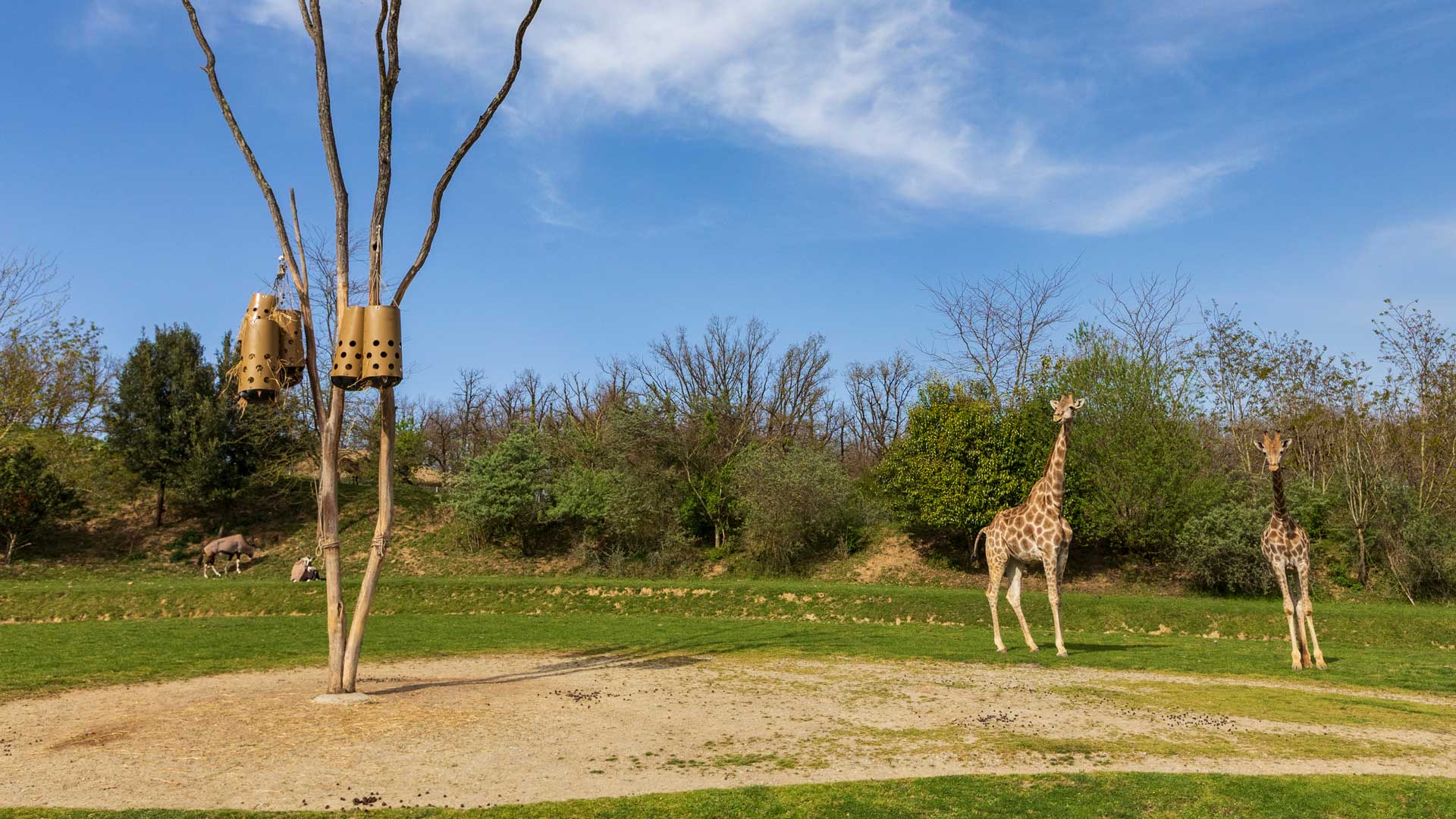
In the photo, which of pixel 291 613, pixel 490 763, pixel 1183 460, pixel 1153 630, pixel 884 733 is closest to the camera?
pixel 490 763

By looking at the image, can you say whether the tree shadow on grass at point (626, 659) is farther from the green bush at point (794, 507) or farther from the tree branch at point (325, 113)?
the green bush at point (794, 507)

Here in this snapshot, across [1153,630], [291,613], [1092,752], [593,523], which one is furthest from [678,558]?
[1092,752]

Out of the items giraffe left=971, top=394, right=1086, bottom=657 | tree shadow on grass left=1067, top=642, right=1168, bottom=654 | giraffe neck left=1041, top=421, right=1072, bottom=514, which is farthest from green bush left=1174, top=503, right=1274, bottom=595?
giraffe neck left=1041, top=421, right=1072, bottom=514

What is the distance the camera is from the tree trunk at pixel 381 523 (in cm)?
1112

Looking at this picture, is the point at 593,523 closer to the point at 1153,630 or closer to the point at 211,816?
the point at 1153,630

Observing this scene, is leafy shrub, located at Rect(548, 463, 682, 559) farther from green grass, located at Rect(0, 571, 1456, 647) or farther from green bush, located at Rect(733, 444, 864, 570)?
green grass, located at Rect(0, 571, 1456, 647)

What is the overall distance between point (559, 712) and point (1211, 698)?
8444mm

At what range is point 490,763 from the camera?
26.7 ft

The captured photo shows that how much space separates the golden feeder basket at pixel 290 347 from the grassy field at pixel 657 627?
536 cm

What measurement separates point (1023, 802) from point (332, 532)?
8.60 metres

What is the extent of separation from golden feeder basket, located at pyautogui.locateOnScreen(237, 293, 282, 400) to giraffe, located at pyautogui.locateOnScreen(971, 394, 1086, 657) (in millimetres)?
12504

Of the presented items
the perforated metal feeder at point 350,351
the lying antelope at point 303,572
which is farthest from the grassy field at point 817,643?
the perforated metal feeder at point 350,351

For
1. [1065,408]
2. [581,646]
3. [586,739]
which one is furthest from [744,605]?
[586,739]

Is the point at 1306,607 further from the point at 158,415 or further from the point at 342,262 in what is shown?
the point at 158,415
